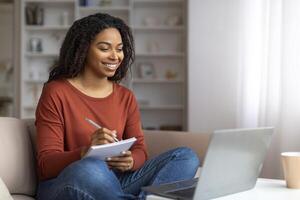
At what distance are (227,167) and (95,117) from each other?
760 millimetres

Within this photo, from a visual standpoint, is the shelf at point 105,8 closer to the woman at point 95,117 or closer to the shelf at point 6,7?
the shelf at point 6,7

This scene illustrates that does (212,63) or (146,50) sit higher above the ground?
(146,50)

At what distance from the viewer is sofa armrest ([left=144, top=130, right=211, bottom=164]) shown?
220 cm

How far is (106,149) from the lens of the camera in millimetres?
1454

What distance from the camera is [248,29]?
9.91 ft

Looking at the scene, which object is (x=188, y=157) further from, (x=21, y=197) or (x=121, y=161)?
(x=21, y=197)

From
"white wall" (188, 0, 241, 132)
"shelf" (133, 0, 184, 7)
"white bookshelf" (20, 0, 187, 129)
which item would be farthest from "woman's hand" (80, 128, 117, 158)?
"shelf" (133, 0, 184, 7)

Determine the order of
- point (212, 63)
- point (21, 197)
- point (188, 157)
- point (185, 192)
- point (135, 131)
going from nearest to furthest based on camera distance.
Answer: point (185, 192) → point (188, 157) → point (21, 197) → point (135, 131) → point (212, 63)

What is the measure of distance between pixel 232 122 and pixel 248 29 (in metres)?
0.61

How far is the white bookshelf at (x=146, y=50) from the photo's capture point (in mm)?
4625

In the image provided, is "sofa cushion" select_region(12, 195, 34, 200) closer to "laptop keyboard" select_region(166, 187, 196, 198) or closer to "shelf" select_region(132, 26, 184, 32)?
"laptop keyboard" select_region(166, 187, 196, 198)

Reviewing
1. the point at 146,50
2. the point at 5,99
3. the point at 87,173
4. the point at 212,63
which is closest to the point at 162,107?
the point at 146,50

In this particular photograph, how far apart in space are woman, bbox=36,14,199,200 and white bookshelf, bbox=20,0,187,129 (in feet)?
8.56

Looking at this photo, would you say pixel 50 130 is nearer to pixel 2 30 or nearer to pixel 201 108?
pixel 201 108
